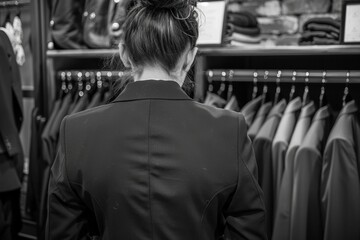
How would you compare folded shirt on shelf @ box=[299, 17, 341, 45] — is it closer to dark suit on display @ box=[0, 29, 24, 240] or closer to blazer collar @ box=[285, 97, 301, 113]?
blazer collar @ box=[285, 97, 301, 113]

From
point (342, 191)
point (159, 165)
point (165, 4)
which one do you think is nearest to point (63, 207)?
point (159, 165)

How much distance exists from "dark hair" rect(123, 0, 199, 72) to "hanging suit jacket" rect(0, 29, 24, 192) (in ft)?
4.01

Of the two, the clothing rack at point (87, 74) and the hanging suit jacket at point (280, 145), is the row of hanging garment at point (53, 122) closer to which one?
the clothing rack at point (87, 74)

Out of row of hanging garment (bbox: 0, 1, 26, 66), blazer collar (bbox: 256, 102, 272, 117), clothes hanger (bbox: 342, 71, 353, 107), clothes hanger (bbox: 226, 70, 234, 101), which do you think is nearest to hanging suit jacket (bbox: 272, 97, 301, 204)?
blazer collar (bbox: 256, 102, 272, 117)

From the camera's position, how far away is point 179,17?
977 millimetres

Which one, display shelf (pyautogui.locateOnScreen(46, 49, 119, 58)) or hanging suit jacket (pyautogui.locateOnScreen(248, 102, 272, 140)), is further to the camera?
display shelf (pyautogui.locateOnScreen(46, 49, 119, 58))

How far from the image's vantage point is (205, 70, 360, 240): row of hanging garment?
1.44m

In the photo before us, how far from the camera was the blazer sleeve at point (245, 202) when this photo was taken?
38.2 inches

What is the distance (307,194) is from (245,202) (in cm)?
61

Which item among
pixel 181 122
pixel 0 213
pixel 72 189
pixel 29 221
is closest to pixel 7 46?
pixel 0 213

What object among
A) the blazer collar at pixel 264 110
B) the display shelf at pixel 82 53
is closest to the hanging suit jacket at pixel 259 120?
the blazer collar at pixel 264 110

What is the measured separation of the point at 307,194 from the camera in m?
1.50

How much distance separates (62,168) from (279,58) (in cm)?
157

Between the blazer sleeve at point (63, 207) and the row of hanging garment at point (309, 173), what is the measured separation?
0.80m
